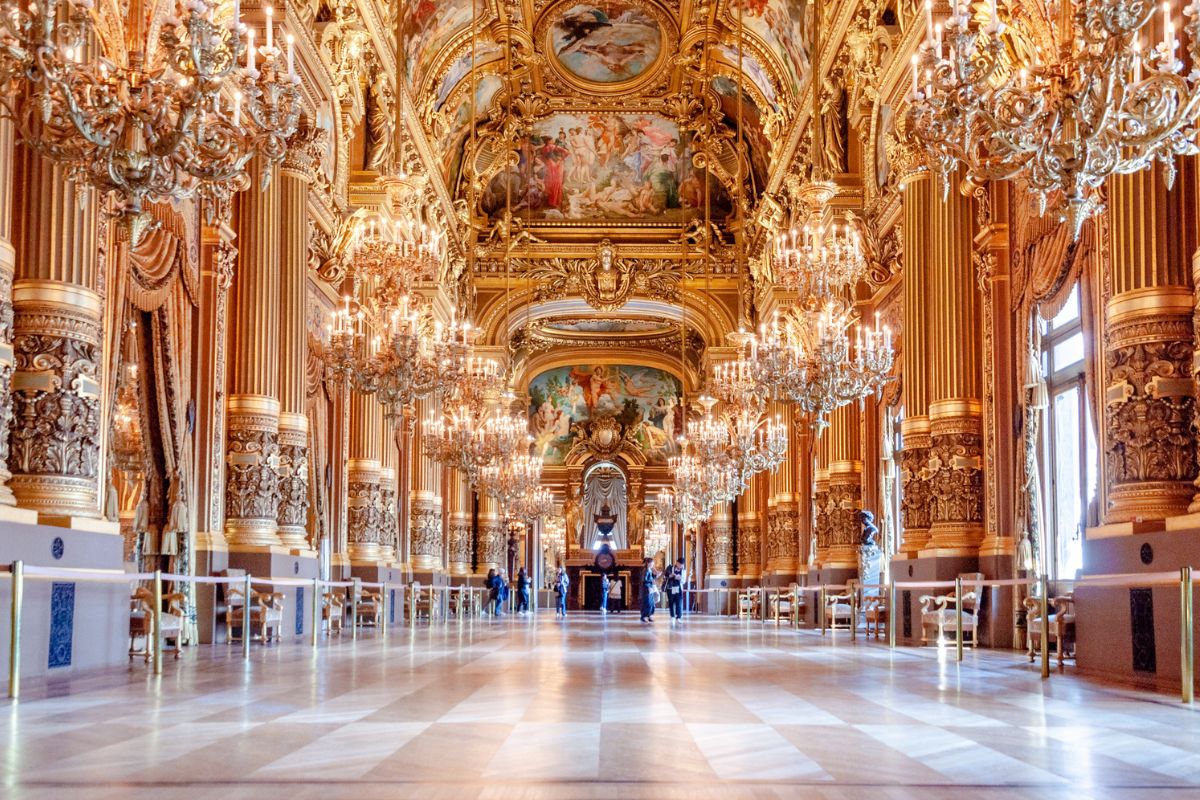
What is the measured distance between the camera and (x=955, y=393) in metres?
16.7

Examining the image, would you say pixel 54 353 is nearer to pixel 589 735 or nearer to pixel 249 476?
pixel 249 476

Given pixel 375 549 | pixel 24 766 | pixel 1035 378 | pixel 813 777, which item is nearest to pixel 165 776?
pixel 24 766

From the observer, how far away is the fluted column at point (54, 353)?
1045 cm

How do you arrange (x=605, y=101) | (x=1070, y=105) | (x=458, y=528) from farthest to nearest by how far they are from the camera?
(x=458, y=528), (x=605, y=101), (x=1070, y=105)

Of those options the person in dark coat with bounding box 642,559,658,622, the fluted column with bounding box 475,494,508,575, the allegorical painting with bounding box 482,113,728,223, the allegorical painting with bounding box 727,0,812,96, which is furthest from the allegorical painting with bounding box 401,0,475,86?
the fluted column with bounding box 475,494,508,575

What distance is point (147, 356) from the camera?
14344 mm

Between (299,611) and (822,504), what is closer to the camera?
(299,611)

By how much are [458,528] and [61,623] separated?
26.7 meters

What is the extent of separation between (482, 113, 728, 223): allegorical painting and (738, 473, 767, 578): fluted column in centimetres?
809

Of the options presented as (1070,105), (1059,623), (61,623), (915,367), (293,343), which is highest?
(293,343)

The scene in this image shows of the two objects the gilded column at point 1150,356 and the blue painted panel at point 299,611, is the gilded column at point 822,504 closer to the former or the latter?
the blue painted panel at point 299,611

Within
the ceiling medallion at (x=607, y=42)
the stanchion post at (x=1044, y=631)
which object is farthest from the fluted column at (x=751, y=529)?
the stanchion post at (x=1044, y=631)

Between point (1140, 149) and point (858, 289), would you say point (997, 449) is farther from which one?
point (1140, 149)

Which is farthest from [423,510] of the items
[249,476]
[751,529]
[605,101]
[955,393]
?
[955,393]
